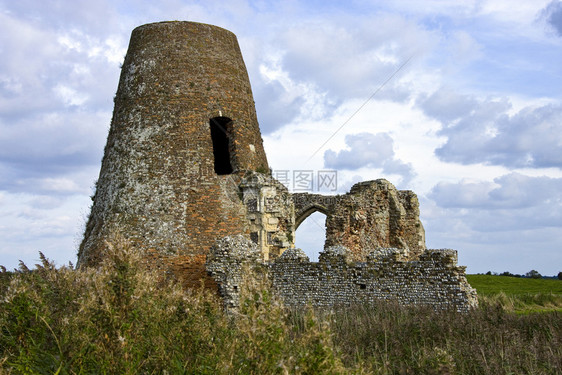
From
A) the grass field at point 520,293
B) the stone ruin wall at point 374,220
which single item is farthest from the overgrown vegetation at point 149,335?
the stone ruin wall at point 374,220

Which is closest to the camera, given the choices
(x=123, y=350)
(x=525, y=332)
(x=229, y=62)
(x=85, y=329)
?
(x=123, y=350)

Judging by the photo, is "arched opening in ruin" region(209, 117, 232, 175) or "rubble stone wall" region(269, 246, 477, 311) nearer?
"rubble stone wall" region(269, 246, 477, 311)

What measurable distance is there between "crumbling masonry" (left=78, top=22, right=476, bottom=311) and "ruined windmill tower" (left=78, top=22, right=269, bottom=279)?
0.09 ft

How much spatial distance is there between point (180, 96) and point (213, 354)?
954cm

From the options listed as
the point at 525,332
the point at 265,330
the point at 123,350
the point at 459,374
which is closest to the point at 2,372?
the point at 123,350

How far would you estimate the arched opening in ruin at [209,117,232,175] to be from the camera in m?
14.1

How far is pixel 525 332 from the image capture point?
941cm

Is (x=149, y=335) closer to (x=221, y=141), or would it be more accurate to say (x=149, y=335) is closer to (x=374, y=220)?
(x=221, y=141)

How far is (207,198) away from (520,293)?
12.7 meters

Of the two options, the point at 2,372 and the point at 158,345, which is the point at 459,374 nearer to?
the point at 158,345

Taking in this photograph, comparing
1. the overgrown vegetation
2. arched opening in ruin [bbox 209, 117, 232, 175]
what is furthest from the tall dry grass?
arched opening in ruin [bbox 209, 117, 232, 175]

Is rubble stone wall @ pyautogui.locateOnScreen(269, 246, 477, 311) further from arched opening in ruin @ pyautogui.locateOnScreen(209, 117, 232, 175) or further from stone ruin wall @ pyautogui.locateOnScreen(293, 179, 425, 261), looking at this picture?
stone ruin wall @ pyautogui.locateOnScreen(293, 179, 425, 261)

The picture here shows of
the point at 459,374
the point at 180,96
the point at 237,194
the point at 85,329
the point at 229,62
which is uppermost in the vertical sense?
the point at 229,62

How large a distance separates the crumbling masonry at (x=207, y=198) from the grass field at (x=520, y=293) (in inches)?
121
